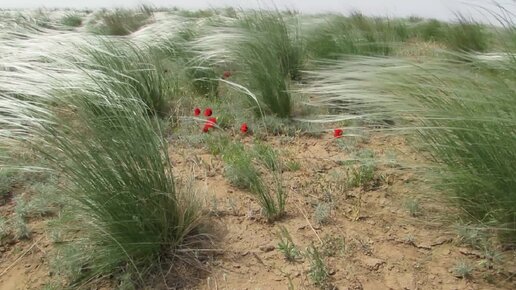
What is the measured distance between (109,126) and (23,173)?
90 cm

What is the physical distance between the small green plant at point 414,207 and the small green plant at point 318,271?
18.6 inches

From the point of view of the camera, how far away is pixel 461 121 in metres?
1.37

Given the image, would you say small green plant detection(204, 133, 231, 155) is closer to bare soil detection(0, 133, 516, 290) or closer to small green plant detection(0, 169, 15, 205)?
bare soil detection(0, 133, 516, 290)

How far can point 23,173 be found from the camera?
2133 mm

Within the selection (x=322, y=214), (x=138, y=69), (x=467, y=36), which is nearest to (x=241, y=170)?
(x=322, y=214)

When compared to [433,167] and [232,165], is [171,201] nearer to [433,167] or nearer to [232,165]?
[232,165]

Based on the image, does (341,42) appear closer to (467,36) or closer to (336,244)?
(467,36)

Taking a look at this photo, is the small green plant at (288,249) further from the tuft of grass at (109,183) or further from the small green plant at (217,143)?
the small green plant at (217,143)

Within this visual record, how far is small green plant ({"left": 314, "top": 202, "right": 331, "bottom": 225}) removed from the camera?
69.9 inches

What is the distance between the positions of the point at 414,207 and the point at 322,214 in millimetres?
366

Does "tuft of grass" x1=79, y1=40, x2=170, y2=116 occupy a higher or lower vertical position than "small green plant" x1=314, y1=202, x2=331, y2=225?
higher

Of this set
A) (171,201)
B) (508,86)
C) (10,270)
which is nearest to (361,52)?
(508,86)

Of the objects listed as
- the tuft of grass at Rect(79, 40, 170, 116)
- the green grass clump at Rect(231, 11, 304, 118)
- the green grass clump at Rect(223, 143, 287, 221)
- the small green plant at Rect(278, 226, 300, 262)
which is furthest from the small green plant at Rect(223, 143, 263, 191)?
the tuft of grass at Rect(79, 40, 170, 116)

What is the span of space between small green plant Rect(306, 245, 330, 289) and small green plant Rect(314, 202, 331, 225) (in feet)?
0.85
